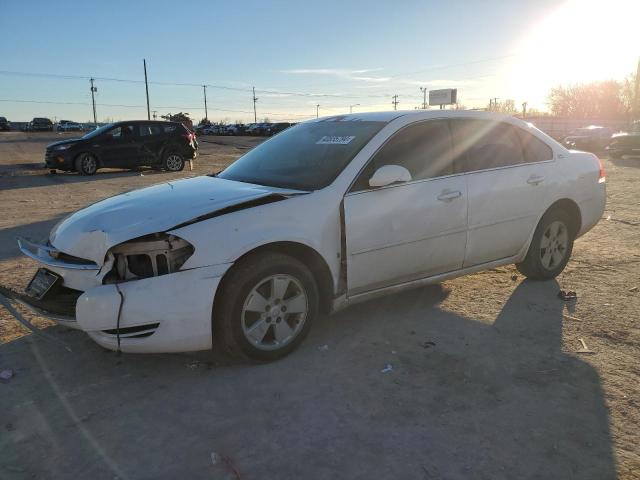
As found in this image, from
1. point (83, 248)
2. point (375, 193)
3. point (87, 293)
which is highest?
point (375, 193)

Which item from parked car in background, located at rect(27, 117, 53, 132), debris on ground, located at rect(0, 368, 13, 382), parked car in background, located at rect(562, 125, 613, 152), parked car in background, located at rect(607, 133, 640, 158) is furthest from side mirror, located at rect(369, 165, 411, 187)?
parked car in background, located at rect(27, 117, 53, 132)

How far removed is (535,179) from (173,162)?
48.8ft

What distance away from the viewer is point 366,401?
303 centimetres

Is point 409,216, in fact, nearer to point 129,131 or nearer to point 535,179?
point 535,179

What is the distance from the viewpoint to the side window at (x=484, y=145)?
440 cm

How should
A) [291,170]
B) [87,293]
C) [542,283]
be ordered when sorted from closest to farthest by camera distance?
[87,293] < [291,170] < [542,283]

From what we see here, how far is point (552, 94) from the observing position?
293 ft

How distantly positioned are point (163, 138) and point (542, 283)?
1490 centimetres

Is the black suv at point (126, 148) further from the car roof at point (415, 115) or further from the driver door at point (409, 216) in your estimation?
the driver door at point (409, 216)

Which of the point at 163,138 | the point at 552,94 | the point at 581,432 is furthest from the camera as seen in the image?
the point at 552,94

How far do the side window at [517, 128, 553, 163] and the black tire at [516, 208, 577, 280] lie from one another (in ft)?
1.74

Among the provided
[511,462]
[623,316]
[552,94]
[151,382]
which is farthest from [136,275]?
Answer: [552,94]

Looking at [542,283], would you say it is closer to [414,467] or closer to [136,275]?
[414,467]

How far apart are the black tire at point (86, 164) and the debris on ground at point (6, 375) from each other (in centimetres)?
1429
